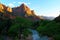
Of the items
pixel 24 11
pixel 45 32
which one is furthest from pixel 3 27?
pixel 24 11

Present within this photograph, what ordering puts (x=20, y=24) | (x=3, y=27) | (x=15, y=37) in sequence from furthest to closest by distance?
(x=3, y=27) < (x=15, y=37) < (x=20, y=24)

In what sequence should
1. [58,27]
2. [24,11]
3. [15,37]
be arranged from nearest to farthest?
[58,27], [15,37], [24,11]

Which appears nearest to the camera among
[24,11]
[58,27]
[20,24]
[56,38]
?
[56,38]

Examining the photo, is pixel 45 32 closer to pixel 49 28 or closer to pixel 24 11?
pixel 49 28

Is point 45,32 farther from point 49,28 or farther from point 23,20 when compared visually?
point 23,20

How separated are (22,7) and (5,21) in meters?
53.4

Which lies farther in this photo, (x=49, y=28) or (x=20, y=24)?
(x=20, y=24)

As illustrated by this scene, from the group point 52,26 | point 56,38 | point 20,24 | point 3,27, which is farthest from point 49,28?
point 3,27

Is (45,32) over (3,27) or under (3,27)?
over

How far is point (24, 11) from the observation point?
91.8m

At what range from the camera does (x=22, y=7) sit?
305 ft

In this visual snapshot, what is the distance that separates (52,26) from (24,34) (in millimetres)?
13132

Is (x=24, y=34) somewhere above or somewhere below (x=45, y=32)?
below

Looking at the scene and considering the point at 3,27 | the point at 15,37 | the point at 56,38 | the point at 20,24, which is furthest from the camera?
the point at 3,27
